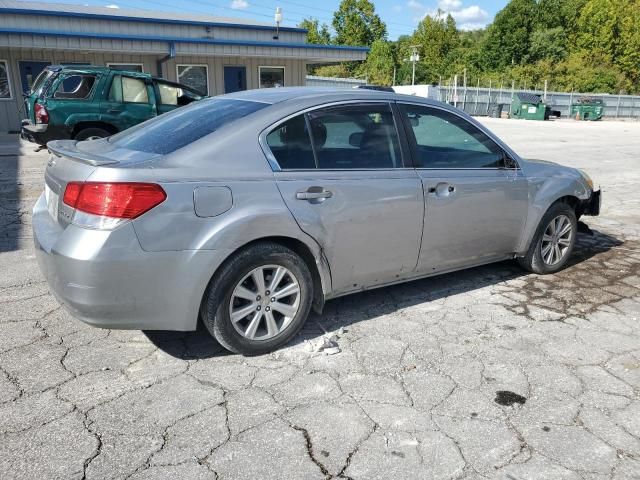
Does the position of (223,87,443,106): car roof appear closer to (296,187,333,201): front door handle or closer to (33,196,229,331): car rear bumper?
(296,187,333,201): front door handle

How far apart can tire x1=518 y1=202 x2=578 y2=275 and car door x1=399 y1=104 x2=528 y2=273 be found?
0.30m

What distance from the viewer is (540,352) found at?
3508 millimetres

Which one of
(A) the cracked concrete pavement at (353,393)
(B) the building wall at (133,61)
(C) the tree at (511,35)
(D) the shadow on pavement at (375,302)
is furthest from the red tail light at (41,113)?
(C) the tree at (511,35)

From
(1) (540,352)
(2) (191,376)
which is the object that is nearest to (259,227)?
(2) (191,376)

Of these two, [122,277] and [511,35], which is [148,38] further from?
[511,35]

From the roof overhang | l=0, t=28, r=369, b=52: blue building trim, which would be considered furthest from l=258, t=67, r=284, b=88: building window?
l=0, t=28, r=369, b=52: blue building trim

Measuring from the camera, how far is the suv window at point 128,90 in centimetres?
1096

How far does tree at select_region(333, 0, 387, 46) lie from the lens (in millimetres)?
73188

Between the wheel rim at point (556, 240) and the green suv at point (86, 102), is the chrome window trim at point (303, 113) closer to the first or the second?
the wheel rim at point (556, 240)

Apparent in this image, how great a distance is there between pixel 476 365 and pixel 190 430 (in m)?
1.73

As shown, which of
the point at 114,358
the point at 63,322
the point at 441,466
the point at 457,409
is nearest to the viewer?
the point at 441,466

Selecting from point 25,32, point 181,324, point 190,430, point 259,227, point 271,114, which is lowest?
point 190,430

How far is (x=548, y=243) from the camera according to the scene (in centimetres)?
490

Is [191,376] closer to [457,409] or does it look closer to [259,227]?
[259,227]
